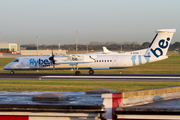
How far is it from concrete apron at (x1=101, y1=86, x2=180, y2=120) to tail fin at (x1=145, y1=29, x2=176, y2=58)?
25848 millimetres

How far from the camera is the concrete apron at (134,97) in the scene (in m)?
9.17

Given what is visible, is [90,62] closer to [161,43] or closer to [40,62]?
[40,62]

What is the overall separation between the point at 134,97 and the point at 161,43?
1176 inches

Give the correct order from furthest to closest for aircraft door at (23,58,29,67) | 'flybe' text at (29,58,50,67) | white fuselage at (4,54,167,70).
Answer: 1. aircraft door at (23,58,29,67)
2. 'flybe' text at (29,58,50,67)
3. white fuselage at (4,54,167,70)

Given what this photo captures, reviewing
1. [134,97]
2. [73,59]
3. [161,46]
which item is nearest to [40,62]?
[73,59]

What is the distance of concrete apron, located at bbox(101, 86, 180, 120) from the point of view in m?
9.17

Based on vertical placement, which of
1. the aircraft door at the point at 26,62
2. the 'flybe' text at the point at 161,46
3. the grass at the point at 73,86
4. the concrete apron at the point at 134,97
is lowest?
the grass at the point at 73,86

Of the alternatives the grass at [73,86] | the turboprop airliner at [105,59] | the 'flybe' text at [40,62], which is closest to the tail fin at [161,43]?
the turboprop airliner at [105,59]

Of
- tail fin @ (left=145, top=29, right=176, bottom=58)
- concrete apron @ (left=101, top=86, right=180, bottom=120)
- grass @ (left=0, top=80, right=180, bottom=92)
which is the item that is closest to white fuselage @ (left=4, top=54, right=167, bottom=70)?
tail fin @ (left=145, top=29, right=176, bottom=58)

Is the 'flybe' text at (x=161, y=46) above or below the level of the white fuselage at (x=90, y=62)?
above

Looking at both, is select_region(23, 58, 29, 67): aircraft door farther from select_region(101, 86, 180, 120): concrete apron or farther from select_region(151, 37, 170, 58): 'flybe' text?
select_region(101, 86, 180, 120): concrete apron

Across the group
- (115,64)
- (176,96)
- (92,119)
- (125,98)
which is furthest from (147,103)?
(115,64)

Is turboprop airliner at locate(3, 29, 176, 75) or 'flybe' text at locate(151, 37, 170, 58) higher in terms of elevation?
'flybe' text at locate(151, 37, 170, 58)

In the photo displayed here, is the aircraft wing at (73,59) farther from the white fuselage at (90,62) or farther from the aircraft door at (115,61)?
the aircraft door at (115,61)
